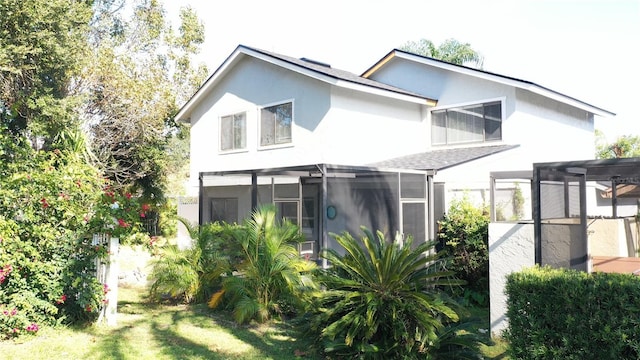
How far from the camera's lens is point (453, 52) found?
1383 inches

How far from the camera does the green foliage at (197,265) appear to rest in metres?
10.3

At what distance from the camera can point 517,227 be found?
26.2ft

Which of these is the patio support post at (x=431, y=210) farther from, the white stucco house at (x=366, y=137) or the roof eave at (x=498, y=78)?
the roof eave at (x=498, y=78)

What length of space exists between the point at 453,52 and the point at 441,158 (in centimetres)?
2328

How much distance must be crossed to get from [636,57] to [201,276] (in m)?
31.5

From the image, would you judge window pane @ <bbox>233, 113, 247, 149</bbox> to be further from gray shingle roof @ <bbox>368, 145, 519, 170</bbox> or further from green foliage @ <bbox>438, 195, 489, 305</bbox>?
green foliage @ <bbox>438, 195, 489, 305</bbox>

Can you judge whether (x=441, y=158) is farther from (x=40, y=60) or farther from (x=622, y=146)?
(x=622, y=146)

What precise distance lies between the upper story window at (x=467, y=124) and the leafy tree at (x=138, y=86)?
1322cm

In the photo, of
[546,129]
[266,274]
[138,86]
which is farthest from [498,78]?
[138,86]

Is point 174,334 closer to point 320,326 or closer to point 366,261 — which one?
point 320,326

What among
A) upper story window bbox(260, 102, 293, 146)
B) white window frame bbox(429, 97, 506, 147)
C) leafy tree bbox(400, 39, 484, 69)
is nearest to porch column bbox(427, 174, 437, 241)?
white window frame bbox(429, 97, 506, 147)

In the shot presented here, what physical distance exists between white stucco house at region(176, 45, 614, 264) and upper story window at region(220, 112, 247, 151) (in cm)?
5

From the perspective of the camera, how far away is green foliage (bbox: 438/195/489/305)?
1106 cm

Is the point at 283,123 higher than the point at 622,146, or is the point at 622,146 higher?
the point at 622,146
